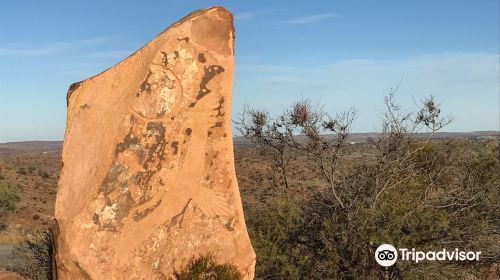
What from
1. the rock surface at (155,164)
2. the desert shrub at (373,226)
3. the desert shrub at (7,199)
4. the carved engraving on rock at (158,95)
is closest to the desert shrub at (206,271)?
the rock surface at (155,164)

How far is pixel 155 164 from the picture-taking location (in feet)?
19.4

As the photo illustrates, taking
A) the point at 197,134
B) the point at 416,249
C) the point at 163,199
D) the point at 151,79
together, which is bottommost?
the point at 416,249

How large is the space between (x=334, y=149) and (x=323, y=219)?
5.54ft

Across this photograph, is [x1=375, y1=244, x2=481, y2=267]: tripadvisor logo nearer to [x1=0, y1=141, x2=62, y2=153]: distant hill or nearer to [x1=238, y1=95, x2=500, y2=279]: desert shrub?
[x1=238, y1=95, x2=500, y2=279]: desert shrub

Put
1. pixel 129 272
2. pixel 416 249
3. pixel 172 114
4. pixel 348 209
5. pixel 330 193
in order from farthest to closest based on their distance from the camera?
pixel 330 193, pixel 348 209, pixel 416 249, pixel 172 114, pixel 129 272

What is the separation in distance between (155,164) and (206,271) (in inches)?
54.1

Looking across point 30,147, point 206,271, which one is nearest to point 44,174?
point 206,271

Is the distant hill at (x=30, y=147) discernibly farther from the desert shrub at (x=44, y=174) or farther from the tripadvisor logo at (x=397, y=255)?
the tripadvisor logo at (x=397, y=255)

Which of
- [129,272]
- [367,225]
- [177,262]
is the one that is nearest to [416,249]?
[367,225]

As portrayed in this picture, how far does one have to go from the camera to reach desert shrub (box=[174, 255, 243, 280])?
5742 mm

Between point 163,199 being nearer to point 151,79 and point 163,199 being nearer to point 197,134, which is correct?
point 197,134

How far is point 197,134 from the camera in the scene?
617 cm

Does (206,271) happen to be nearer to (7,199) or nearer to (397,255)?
(397,255)

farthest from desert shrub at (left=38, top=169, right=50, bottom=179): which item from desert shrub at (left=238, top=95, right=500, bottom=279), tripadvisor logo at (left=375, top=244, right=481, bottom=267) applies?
tripadvisor logo at (left=375, top=244, right=481, bottom=267)
